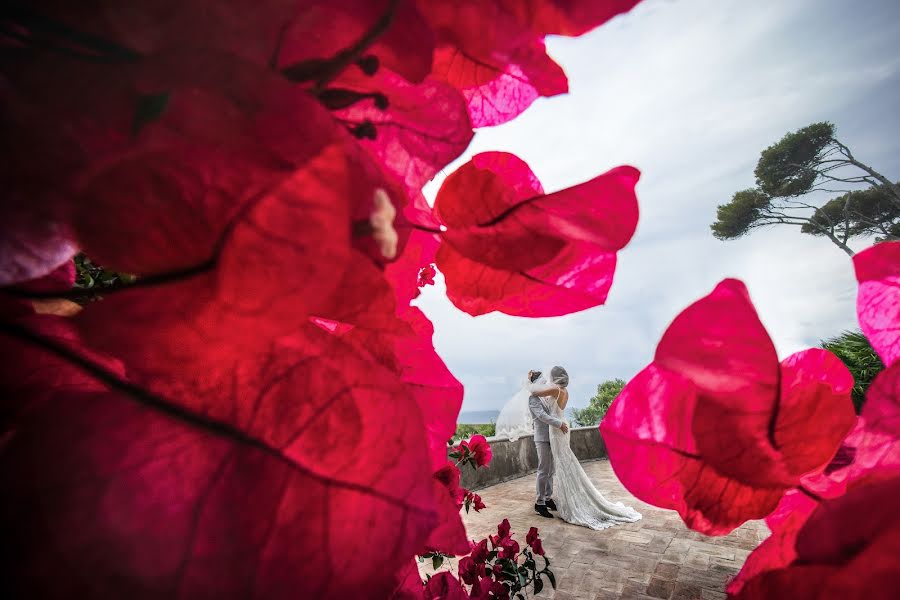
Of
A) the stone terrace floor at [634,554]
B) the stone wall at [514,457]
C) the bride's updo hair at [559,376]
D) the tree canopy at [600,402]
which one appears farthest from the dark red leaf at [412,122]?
the tree canopy at [600,402]

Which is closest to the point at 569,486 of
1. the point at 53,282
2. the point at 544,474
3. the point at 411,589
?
the point at 544,474

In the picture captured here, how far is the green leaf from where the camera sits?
12cm

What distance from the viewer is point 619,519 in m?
4.28

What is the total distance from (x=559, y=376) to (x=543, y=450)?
844mm

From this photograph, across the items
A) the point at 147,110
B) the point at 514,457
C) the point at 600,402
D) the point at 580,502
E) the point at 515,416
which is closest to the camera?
the point at 147,110

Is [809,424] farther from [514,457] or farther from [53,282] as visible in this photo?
[514,457]

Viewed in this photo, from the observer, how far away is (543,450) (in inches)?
190

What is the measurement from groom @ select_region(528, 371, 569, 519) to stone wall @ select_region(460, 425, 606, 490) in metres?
0.72

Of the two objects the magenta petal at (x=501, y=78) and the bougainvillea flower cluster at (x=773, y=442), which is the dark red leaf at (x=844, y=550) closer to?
the bougainvillea flower cluster at (x=773, y=442)

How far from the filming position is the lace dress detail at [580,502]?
428cm

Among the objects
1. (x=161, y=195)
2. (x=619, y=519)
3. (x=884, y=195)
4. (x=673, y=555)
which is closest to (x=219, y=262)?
(x=161, y=195)

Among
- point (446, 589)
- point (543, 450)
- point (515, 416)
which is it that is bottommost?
point (446, 589)

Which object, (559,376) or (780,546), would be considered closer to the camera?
(780,546)

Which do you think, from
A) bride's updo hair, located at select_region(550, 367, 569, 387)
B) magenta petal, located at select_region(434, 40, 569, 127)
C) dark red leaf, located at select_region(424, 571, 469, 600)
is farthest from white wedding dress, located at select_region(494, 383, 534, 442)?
magenta petal, located at select_region(434, 40, 569, 127)
